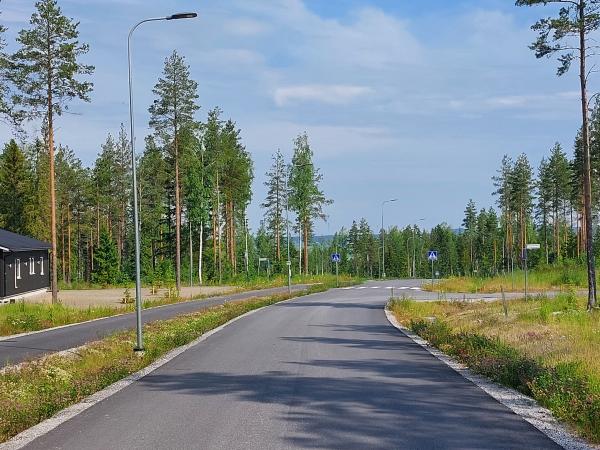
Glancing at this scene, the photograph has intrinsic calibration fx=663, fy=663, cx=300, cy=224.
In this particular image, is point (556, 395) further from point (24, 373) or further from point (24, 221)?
point (24, 221)

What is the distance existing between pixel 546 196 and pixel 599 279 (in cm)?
5399

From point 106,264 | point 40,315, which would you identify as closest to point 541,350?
point 40,315

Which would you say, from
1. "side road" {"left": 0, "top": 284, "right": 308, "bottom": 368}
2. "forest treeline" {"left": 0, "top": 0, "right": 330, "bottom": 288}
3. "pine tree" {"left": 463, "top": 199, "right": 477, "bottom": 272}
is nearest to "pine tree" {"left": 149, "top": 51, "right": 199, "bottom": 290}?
"forest treeline" {"left": 0, "top": 0, "right": 330, "bottom": 288}

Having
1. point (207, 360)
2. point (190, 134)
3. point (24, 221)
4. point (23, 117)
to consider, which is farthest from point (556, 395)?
point (24, 221)

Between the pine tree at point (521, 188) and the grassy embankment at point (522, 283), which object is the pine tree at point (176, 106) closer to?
the grassy embankment at point (522, 283)

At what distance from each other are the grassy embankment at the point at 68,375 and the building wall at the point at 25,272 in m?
26.3

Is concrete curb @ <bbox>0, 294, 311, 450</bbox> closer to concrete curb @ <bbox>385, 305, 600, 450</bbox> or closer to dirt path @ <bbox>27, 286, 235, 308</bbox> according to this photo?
concrete curb @ <bbox>385, 305, 600, 450</bbox>

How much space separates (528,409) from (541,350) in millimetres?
5643

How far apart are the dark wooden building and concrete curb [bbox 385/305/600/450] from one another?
35755 mm

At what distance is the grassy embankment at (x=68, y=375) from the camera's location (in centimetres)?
875

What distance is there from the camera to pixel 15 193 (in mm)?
66875

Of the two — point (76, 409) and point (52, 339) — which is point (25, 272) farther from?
point (76, 409)

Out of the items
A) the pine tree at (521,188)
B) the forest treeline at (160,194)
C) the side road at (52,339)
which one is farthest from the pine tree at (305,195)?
the side road at (52,339)

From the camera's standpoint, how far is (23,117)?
3638 cm
